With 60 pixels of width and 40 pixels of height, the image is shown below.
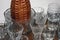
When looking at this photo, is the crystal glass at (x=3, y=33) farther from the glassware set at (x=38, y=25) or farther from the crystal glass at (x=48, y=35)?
the crystal glass at (x=48, y=35)

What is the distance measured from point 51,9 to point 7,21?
222 millimetres

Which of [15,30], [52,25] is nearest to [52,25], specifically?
[52,25]

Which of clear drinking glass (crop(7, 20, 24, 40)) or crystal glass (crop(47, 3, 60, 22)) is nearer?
clear drinking glass (crop(7, 20, 24, 40))

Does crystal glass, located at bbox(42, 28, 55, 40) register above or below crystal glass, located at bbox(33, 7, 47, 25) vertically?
below

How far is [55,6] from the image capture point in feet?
3.32

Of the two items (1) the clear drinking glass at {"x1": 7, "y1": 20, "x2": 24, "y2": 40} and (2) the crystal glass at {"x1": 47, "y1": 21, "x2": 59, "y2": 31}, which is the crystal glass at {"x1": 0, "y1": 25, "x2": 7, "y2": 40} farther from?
(2) the crystal glass at {"x1": 47, "y1": 21, "x2": 59, "y2": 31}

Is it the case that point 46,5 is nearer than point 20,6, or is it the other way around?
point 20,6

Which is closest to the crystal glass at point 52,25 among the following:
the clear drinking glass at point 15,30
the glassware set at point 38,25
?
the glassware set at point 38,25

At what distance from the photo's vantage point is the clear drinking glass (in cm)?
88

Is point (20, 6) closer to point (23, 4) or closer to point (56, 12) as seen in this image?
point (23, 4)

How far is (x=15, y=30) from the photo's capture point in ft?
2.96

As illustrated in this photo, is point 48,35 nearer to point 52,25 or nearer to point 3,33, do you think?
point 52,25

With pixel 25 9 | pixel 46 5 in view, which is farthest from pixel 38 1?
pixel 25 9

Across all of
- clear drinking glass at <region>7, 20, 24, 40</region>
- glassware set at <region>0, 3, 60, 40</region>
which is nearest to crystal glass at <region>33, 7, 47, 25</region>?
glassware set at <region>0, 3, 60, 40</region>
